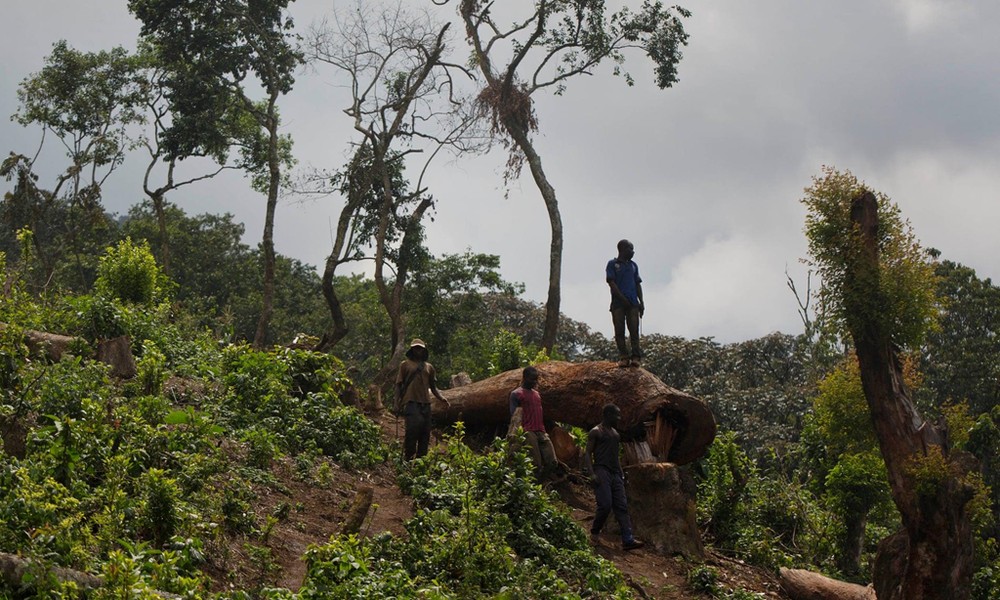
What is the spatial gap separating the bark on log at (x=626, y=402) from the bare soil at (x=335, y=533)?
120 cm

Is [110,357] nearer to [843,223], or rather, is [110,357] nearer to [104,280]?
[104,280]

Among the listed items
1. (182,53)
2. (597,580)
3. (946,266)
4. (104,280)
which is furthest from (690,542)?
(946,266)

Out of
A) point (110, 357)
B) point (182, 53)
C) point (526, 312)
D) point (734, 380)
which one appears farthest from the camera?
point (526, 312)

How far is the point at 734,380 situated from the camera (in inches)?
1284

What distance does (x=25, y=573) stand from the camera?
20.8ft

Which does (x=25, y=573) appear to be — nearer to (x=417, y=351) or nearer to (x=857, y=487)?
(x=417, y=351)

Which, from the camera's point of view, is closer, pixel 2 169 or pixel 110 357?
pixel 110 357

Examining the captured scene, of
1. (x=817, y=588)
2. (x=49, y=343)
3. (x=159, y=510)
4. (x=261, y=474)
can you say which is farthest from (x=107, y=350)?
(x=817, y=588)

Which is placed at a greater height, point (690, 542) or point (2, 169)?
point (2, 169)

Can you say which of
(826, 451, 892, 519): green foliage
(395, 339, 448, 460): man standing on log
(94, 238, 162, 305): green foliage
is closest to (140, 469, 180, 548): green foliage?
(395, 339, 448, 460): man standing on log

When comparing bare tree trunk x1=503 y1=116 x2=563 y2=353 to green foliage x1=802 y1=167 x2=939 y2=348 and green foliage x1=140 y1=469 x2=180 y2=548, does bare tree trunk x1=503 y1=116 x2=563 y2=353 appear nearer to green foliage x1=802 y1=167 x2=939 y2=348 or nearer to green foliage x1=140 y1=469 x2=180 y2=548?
green foliage x1=802 y1=167 x2=939 y2=348

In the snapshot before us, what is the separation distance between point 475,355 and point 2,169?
1867 cm

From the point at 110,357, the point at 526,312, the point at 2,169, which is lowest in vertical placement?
the point at 110,357

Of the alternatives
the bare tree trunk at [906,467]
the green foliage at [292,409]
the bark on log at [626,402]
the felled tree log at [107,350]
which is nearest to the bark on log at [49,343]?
the felled tree log at [107,350]
